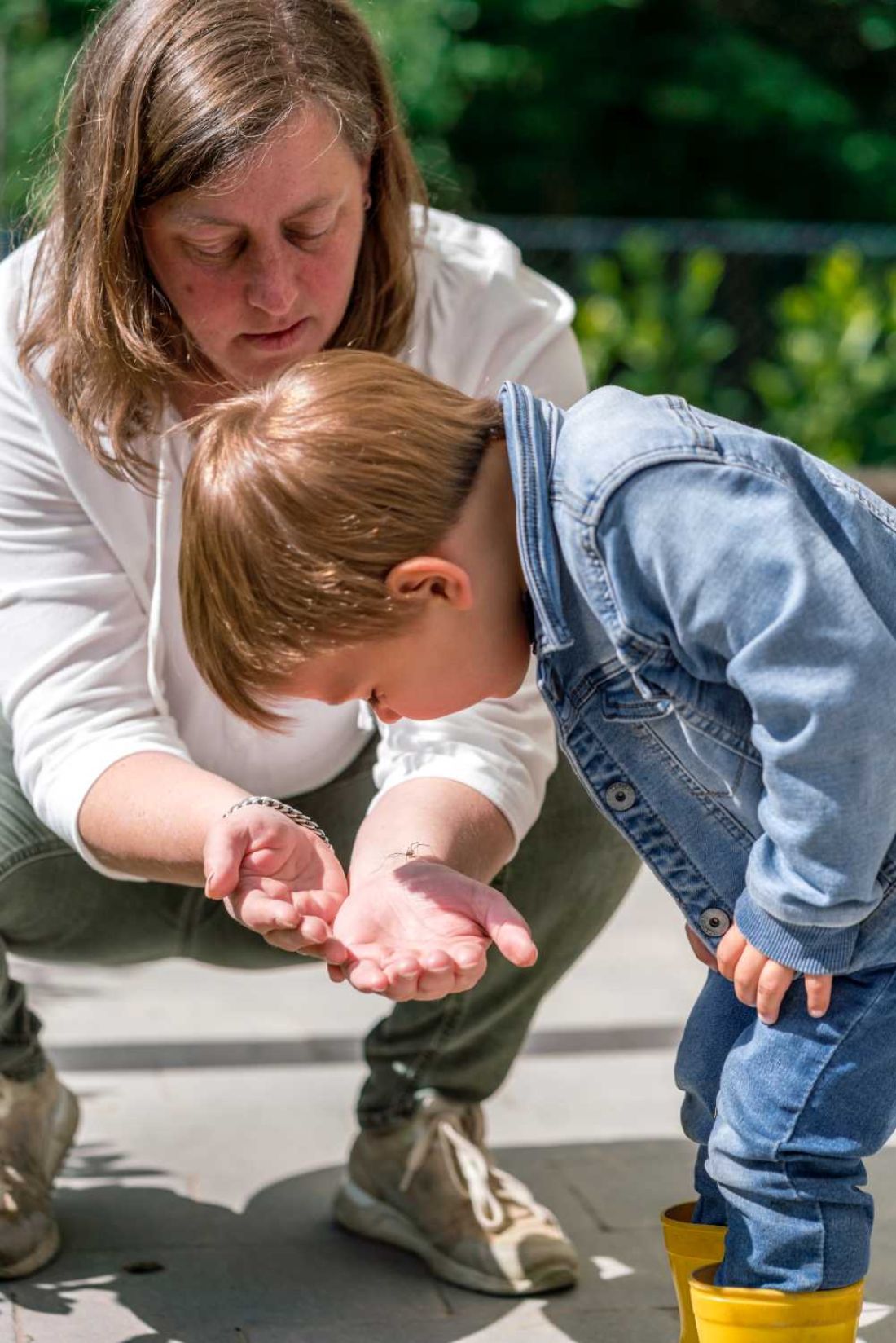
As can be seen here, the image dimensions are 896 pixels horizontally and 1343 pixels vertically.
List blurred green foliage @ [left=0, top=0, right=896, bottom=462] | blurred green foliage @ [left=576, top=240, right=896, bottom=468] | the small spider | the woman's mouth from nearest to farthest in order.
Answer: the small spider, the woman's mouth, blurred green foliage @ [left=576, top=240, right=896, bottom=468], blurred green foliage @ [left=0, top=0, right=896, bottom=462]

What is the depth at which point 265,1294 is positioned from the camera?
7.04ft

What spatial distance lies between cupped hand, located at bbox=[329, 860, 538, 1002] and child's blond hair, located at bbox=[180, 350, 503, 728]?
9.8 inches

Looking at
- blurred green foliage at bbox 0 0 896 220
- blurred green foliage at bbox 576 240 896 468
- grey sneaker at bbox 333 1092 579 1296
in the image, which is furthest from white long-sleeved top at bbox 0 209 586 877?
blurred green foliage at bbox 0 0 896 220

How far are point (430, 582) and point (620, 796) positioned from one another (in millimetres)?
302

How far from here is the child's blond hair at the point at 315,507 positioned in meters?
1.60

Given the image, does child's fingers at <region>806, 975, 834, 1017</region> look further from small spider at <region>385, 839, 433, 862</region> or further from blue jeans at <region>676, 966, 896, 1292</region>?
small spider at <region>385, 839, 433, 862</region>

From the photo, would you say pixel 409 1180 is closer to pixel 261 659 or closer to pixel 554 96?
pixel 261 659

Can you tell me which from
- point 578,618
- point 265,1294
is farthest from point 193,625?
point 265,1294

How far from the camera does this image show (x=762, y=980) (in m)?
1.65

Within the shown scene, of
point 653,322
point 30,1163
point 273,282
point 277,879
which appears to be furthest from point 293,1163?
point 653,322

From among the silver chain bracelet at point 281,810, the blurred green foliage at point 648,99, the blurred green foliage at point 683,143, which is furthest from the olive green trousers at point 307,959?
the blurred green foliage at point 648,99

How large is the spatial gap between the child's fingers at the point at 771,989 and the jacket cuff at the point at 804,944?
0.01 m

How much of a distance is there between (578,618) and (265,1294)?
995 millimetres

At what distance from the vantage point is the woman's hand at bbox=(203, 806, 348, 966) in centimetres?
168
